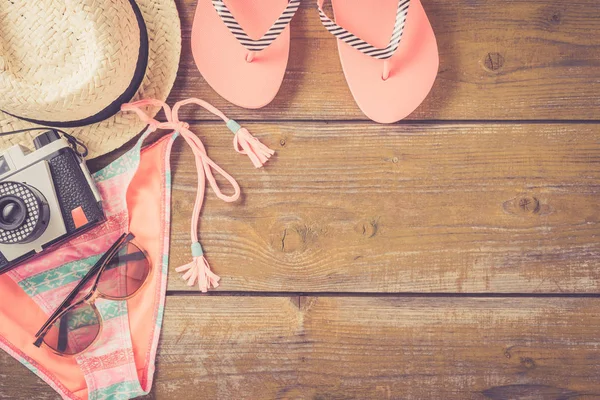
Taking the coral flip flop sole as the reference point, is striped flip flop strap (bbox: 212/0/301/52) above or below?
above

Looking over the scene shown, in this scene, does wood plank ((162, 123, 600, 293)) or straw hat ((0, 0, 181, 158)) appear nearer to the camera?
straw hat ((0, 0, 181, 158))

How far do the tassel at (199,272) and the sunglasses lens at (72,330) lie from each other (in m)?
0.14

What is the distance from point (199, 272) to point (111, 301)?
0.13m

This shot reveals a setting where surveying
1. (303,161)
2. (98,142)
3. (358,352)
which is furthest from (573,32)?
(98,142)

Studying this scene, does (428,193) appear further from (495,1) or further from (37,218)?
(37,218)

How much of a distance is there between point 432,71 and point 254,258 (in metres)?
0.37

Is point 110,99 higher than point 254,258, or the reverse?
point 110,99

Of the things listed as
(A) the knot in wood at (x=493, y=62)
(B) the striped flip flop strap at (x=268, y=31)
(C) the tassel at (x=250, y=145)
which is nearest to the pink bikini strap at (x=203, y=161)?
(C) the tassel at (x=250, y=145)

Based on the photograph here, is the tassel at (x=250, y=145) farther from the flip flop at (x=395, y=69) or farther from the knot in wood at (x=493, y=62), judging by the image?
the knot in wood at (x=493, y=62)

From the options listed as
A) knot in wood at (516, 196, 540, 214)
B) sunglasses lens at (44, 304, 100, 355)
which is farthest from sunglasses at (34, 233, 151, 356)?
knot in wood at (516, 196, 540, 214)

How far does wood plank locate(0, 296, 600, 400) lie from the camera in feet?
2.40

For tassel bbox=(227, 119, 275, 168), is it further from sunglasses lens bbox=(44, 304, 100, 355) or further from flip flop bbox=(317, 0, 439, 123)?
sunglasses lens bbox=(44, 304, 100, 355)

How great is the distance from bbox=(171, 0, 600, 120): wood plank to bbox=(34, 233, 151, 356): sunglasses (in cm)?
22

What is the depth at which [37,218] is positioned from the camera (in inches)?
24.7
